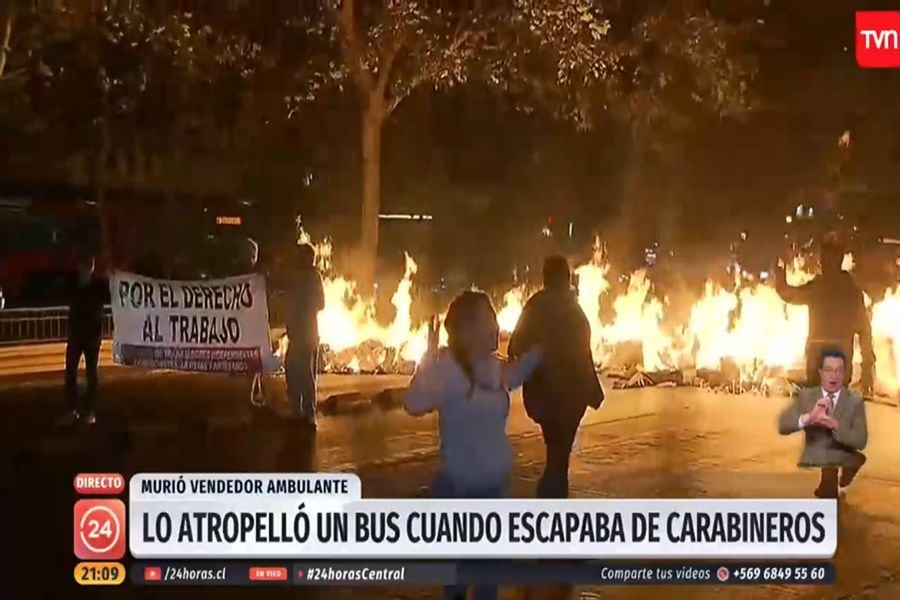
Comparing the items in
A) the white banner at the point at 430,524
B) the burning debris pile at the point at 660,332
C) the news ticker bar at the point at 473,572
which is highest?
the burning debris pile at the point at 660,332

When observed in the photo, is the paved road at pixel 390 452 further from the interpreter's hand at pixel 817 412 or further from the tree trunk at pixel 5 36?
the tree trunk at pixel 5 36

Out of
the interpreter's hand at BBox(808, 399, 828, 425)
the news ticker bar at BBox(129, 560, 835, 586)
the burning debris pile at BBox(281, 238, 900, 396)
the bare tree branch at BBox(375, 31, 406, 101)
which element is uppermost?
the bare tree branch at BBox(375, 31, 406, 101)

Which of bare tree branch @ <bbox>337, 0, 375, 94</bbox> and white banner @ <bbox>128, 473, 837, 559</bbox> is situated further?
bare tree branch @ <bbox>337, 0, 375, 94</bbox>

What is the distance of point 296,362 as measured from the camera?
2988 mm

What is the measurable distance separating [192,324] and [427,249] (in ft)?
2.06

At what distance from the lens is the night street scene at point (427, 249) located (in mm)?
2961

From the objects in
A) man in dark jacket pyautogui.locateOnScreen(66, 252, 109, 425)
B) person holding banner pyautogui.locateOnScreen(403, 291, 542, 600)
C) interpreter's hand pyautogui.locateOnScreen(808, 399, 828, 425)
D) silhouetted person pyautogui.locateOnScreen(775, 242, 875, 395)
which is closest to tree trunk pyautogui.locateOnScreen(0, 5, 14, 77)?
man in dark jacket pyautogui.locateOnScreen(66, 252, 109, 425)

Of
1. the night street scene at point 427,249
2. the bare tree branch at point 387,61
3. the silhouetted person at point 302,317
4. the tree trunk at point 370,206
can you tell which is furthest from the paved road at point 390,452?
the bare tree branch at point 387,61

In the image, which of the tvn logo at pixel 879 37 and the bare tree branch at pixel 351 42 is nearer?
the tvn logo at pixel 879 37

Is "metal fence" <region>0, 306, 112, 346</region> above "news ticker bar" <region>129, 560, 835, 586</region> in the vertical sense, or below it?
above

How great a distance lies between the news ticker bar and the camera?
294 centimetres

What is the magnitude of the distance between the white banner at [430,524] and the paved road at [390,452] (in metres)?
0.04

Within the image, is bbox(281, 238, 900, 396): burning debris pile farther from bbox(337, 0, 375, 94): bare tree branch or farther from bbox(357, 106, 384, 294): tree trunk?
bbox(337, 0, 375, 94): bare tree branch

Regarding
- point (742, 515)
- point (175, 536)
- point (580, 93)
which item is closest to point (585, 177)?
point (580, 93)
